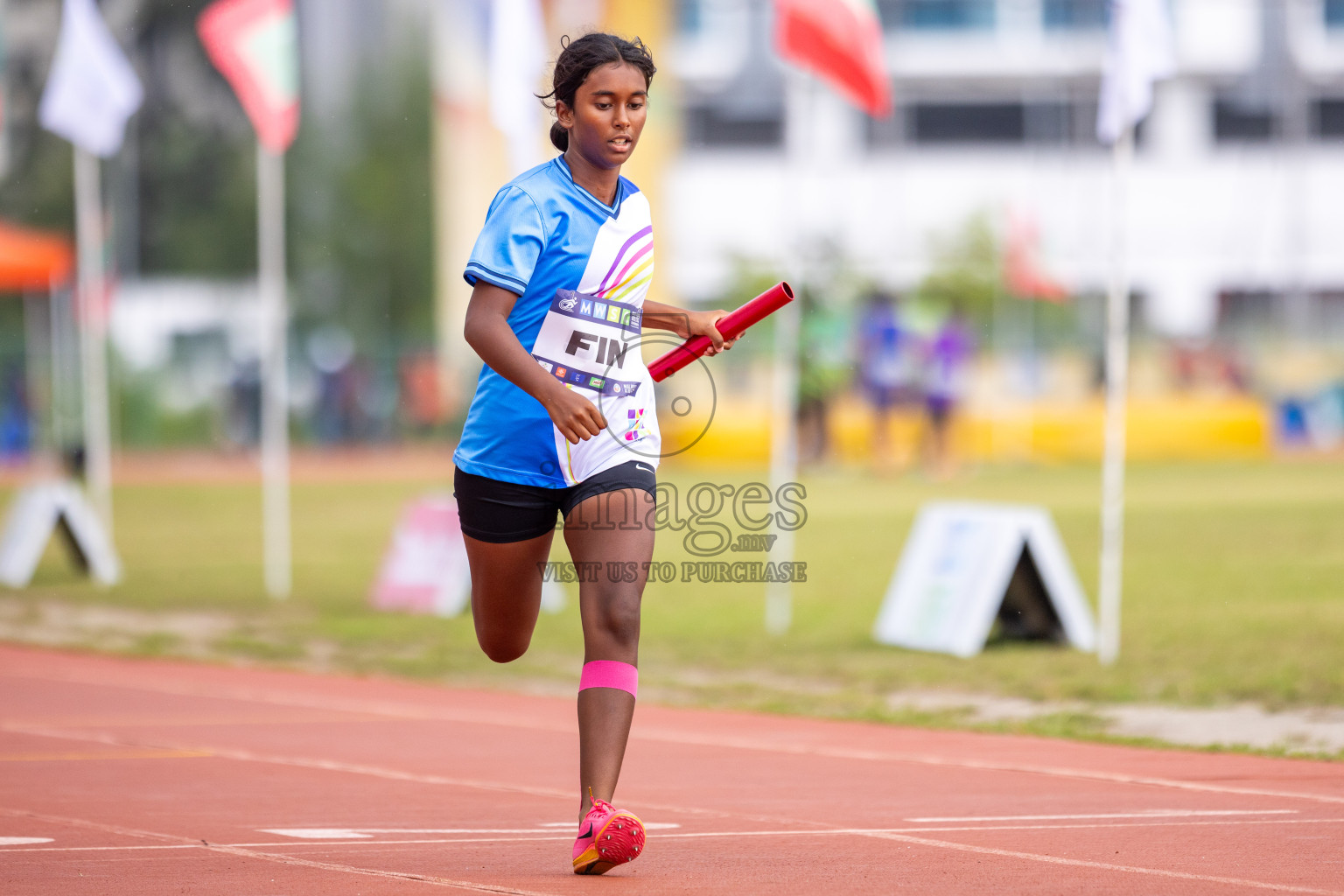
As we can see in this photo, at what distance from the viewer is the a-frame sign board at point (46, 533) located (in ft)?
49.0

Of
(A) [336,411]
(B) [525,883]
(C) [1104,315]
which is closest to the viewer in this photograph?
(B) [525,883]

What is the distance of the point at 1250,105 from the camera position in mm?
51594

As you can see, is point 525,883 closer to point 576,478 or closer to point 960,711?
point 576,478

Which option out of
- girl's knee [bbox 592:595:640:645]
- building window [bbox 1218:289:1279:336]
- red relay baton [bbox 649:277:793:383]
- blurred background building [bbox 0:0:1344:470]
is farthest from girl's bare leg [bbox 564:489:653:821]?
building window [bbox 1218:289:1279:336]

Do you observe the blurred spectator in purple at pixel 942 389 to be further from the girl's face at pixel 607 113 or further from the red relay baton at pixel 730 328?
the girl's face at pixel 607 113

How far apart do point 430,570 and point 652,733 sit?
5283 mm

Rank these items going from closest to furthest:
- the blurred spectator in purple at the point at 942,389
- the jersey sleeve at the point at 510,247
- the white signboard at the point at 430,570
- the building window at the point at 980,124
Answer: the jersey sleeve at the point at 510,247, the white signboard at the point at 430,570, the blurred spectator in purple at the point at 942,389, the building window at the point at 980,124

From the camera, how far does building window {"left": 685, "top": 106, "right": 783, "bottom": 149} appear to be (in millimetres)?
52031

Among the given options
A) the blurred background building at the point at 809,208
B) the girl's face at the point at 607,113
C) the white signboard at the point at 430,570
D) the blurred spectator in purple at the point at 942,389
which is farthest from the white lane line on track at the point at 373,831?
the blurred spectator in purple at the point at 942,389

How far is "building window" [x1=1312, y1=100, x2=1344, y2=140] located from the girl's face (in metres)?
50.3

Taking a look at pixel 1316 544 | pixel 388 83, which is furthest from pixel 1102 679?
pixel 388 83

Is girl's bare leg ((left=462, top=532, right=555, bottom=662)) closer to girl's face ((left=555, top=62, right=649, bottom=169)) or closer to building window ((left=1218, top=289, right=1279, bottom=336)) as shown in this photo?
girl's face ((left=555, top=62, right=649, bottom=169))

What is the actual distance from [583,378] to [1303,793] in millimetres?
3085

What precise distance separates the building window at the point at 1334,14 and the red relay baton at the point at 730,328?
1989 inches
